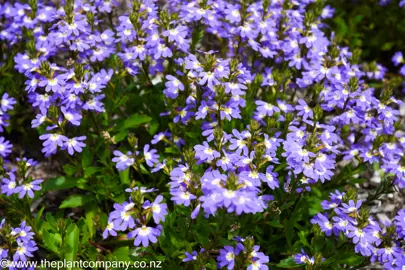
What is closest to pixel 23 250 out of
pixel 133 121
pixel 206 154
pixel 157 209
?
pixel 157 209

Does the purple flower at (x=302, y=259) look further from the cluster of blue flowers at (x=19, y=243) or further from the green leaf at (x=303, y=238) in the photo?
the cluster of blue flowers at (x=19, y=243)

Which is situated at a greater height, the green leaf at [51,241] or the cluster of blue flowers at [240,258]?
the cluster of blue flowers at [240,258]

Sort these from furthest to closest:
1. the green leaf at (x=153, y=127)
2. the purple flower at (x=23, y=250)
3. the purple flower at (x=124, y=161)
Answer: the green leaf at (x=153, y=127) → the purple flower at (x=124, y=161) → the purple flower at (x=23, y=250)

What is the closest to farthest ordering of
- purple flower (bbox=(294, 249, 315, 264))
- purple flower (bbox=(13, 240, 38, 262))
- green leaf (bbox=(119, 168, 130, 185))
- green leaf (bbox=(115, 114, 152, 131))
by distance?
1. purple flower (bbox=(294, 249, 315, 264))
2. purple flower (bbox=(13, 240, 38, 262))
3. green leaf (bbox=(119, 168, 130, 185))
4. green leaf (bbox=(115, 114, 152, 131))

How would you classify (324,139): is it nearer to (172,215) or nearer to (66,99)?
(172,215)

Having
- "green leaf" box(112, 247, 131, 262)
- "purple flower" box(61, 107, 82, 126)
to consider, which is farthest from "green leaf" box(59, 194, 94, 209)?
"purple flower" box(61, 107, 82, 126)

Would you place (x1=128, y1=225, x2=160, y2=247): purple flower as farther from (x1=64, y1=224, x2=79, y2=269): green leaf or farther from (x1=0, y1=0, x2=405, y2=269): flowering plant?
(x1=64, y1=224, x2=79, y2=269): green leaf

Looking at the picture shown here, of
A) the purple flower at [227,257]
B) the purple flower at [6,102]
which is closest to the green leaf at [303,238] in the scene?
the purple flower at [227,257]

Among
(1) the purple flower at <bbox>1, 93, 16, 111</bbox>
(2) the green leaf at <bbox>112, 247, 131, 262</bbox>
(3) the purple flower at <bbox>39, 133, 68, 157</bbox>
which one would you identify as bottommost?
(2) the green leaf at <bbox>112, 247, 131, 262</bbox>
